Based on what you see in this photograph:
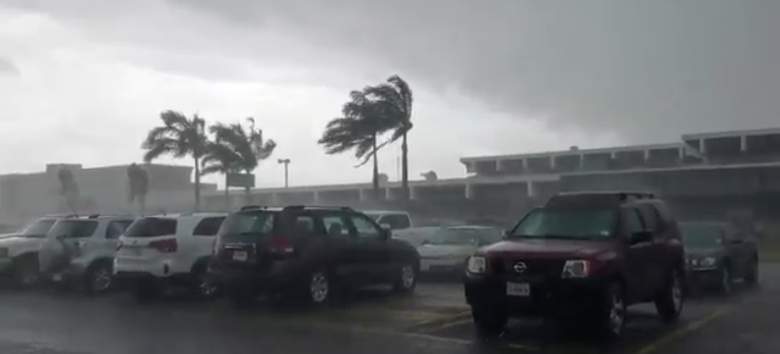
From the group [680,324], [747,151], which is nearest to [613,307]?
[680,324]

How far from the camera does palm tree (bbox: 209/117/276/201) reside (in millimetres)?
40125

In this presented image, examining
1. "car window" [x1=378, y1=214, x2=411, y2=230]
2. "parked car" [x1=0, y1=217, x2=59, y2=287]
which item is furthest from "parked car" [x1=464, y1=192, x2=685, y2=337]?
"parked car" [x1=0, y1=217, x2=59, y2=287]

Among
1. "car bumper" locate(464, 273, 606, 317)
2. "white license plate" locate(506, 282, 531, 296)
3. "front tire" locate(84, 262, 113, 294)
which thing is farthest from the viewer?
"front tire" locate(84, 262, 113, 294)

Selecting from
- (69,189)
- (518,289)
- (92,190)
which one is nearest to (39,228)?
(518,289)

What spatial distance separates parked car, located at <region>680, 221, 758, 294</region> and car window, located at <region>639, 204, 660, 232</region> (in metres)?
4.23

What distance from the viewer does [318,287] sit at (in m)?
14.9

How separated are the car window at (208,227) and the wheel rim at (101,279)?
307 cm

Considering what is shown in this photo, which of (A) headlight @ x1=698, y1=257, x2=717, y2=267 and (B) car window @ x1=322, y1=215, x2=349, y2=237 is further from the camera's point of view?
(A) headlight @ x1=698, y1=257, x2=717, y2=267

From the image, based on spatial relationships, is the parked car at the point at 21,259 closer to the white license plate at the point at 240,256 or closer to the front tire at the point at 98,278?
the front tire at the point at 98,278

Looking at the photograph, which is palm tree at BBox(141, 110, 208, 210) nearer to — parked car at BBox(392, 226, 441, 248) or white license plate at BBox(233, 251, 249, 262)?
parked car at BBox(392, 226, 441, 248)

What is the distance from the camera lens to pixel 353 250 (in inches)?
615

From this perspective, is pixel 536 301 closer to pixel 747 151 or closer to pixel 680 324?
pixel 680 324

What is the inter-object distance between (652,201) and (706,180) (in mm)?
34271

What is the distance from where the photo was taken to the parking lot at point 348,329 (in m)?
11.0
